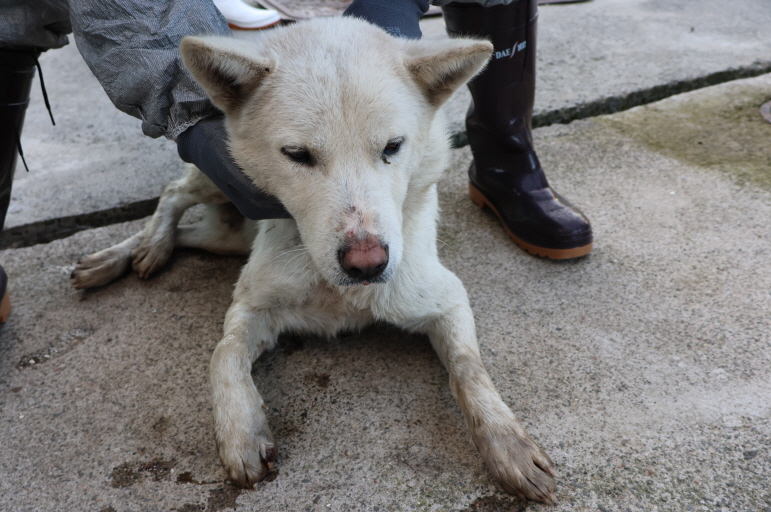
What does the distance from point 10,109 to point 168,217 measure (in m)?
0.74

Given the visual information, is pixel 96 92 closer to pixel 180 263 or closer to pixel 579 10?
pixel 180 263

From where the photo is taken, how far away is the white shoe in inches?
A: 145

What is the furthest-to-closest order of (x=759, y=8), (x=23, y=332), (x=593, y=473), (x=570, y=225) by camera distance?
(x=759, y=8)
(x=570, y=225)
(x=23, y=332)
(x=593, y=473)

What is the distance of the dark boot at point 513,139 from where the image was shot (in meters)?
2.51

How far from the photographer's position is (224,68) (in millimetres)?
1674

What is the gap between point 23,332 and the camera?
7.77 ft

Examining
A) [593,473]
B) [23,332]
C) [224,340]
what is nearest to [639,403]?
[593,473]

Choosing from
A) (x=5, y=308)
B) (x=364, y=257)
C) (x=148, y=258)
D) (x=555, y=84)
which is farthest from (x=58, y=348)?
(x=555, y=84)

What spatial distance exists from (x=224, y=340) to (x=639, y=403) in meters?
1.36

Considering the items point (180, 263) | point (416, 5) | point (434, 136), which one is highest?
point (416, 5)

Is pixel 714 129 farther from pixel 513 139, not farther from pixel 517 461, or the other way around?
pixel 517 461

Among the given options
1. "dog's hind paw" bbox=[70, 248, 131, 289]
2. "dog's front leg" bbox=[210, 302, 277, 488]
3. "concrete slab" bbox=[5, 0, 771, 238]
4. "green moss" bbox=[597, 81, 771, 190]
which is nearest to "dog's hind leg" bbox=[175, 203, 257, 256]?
"dog's hind paw" bbox=[70, 248, 131, 289]

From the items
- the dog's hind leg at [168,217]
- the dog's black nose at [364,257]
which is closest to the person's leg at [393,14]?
the dog's black nose at [364,257]

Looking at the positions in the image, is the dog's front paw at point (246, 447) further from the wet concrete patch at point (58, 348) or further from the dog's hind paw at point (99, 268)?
the dog's hind paw at point (99, 268)
